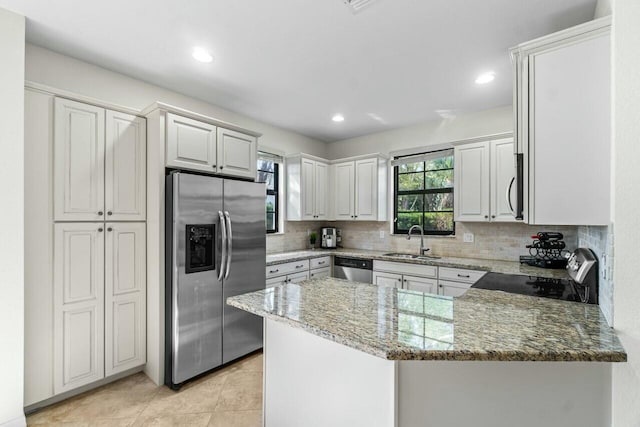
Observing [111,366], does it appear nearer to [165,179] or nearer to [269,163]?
[165,179]

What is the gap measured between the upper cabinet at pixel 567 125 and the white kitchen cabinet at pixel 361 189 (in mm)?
2630

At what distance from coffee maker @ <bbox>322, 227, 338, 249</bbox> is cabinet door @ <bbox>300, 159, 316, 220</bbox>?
1.30 feet

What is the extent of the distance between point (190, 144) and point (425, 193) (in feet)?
9.90

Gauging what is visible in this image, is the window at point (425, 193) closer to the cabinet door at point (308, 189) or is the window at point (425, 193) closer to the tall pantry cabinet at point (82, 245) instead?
the cabinet door at point (308, 189)

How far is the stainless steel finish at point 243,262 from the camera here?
111 inches

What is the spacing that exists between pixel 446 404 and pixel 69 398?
2.76 meters

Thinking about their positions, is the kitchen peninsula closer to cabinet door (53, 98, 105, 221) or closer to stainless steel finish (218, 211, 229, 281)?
stainless steel finish (218, 211, 229, 281)

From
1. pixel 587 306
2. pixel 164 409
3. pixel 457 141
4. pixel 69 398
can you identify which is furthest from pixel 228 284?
pixel 457 141

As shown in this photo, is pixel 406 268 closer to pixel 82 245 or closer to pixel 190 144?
pixel 190 144

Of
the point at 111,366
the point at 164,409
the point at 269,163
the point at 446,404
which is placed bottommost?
the point at 164,409

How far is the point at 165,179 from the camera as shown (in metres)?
2.56

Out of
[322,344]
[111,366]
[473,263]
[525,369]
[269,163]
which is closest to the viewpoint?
[525,369]

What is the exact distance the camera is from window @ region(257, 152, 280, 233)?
4.15 meters

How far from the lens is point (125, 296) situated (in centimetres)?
254
